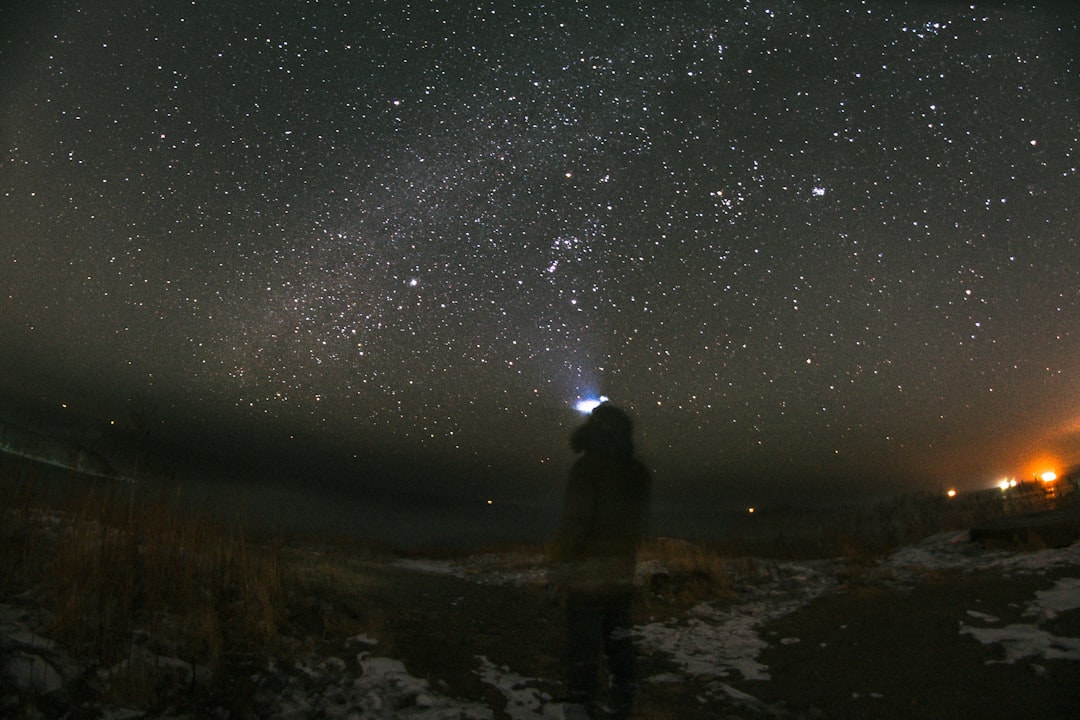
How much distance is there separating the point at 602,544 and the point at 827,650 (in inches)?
124

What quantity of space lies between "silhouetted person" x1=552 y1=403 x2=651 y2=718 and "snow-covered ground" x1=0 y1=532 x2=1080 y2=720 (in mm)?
478

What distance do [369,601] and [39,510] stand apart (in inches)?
137

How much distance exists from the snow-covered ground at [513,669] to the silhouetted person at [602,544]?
1.57ft

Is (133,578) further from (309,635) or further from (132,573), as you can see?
(309,635)

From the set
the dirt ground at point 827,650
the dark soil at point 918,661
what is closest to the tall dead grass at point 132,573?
the dirt ground at point 827,650

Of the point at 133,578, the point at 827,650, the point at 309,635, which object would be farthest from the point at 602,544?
the point at 133,578

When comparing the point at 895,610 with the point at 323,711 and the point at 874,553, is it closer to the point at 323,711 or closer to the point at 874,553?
the point at 323,711

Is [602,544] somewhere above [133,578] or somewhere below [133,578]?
above

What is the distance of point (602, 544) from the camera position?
14.7 ft

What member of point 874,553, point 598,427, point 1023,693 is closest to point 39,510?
point 598,427

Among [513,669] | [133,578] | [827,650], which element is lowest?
[513,669]

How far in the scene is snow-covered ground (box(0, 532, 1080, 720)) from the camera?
3902 mm

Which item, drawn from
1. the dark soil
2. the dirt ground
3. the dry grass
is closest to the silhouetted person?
the dirt ground

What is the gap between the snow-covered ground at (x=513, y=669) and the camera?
3902 mm
